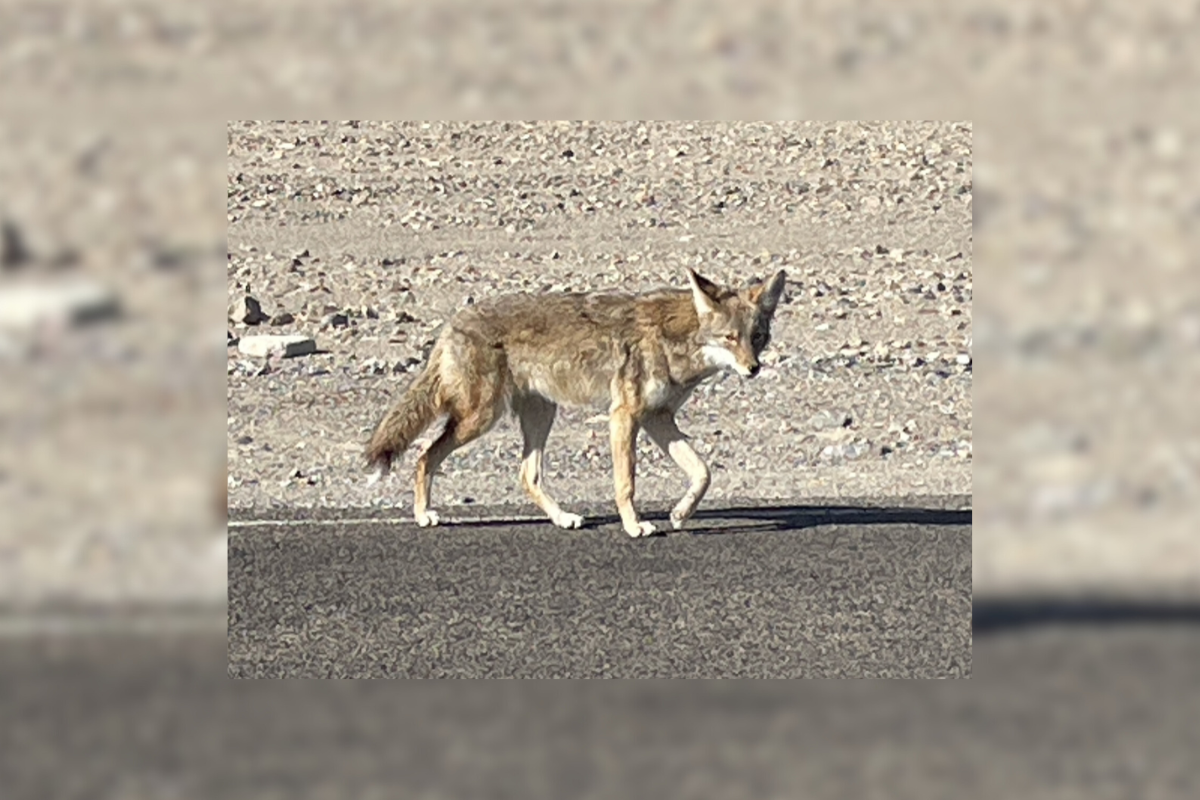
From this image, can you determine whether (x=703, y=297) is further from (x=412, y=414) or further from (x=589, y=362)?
(x=412, y=414)

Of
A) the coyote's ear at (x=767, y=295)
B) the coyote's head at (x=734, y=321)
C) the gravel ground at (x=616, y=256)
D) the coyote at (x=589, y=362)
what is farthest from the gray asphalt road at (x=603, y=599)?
the gravel ground at (x=616, y=256)

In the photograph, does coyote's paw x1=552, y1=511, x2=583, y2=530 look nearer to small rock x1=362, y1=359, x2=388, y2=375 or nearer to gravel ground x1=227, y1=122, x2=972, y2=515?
gravel ground x1=227, y1=122, x2=972, y2=515

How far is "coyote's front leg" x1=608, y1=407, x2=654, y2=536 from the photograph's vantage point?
5.65 metres

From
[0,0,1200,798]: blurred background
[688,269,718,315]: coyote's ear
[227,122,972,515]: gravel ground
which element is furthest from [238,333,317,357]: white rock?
[688,269,718,315]: coyote's ear

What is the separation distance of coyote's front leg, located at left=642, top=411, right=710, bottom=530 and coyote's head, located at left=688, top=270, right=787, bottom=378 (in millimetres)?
250

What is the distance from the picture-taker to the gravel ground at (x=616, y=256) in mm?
8758

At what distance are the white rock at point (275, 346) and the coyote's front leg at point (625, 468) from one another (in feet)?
13.6

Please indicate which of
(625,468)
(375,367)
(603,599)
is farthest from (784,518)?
(375,367)

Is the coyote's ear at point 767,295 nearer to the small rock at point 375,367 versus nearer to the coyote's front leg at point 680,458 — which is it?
the coyote's front leg at point 680,458
